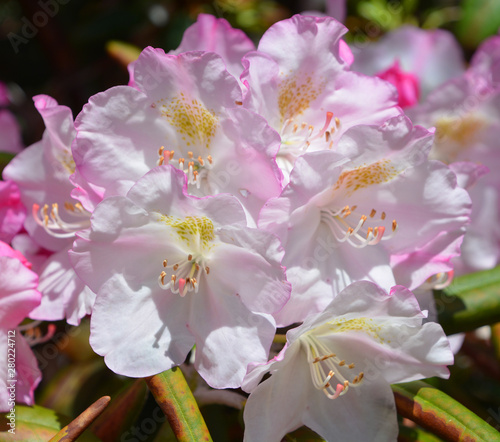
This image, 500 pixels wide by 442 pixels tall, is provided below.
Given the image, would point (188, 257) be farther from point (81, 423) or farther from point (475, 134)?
point (475, 134)

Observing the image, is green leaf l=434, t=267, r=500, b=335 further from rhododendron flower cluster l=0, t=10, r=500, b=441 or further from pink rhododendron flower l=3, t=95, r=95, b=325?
pink rhododendron flower l=3, t=95, r=95, b=325

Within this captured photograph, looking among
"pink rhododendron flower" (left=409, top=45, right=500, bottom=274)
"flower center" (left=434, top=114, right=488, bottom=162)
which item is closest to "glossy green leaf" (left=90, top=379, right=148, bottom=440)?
"pink rhododendron flower" (left=409, top=45, right=500, bottom=274)

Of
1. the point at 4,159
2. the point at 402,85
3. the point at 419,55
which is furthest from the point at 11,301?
the point at 419,55

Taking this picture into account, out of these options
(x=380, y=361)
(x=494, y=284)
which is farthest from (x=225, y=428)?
(x=494, y=284)

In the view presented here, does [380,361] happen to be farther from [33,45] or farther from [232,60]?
[33,45]

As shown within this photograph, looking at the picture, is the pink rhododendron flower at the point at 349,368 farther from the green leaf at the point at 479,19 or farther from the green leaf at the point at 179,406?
the green leaf at the point at 479,19

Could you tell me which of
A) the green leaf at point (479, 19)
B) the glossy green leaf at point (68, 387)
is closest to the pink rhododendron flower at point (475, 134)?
the green leaf at point (479, 19)
